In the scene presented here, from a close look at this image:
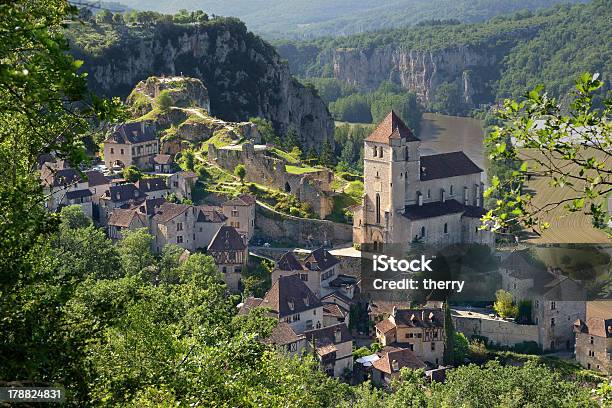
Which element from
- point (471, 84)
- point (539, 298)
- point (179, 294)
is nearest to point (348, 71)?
point (471, 84)

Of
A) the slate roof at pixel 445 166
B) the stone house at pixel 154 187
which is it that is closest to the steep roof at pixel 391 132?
the slate roof at pixel 445 166

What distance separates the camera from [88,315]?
1072 cm

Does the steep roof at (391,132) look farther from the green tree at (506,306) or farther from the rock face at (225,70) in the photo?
the rock face at (225,70)

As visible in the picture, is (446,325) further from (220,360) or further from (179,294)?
(220,360)

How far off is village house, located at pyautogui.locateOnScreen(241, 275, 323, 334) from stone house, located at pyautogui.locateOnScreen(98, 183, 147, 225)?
9.49m

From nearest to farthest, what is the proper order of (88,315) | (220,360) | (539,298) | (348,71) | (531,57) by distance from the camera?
(88,315)
(220,360)
(539,298)
(531,57)
(348,71)

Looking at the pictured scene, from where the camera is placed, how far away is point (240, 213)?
141ft

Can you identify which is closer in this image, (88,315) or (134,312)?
(88,315)

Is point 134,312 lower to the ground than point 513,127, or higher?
lower

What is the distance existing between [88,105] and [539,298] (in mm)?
32810

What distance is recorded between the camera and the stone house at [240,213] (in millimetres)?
42906

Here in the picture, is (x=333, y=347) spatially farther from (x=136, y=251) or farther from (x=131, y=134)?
(x=131, y=134)

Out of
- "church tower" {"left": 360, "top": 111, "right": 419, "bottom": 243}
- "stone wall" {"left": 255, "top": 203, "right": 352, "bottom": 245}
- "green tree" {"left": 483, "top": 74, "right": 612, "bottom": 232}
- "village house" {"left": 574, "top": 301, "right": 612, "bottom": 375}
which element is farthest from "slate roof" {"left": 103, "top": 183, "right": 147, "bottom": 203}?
"green tree" {"left": 483, "top": 74, "right": 612, "bottom": 232}

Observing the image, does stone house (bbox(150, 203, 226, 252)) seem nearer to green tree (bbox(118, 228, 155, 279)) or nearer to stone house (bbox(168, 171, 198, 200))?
green tree (bbox(118, 228, 155, 279))
